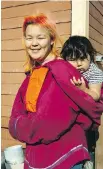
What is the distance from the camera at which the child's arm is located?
6.54ft

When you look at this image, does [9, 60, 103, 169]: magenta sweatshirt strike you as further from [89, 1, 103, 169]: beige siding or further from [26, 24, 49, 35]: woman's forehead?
[89, 1, 103, 169]: beige siding

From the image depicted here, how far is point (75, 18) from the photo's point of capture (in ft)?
13.0

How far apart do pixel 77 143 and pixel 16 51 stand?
270cm

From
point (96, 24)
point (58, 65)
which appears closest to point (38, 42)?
point (58, 65)

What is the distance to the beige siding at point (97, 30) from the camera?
13.8ft

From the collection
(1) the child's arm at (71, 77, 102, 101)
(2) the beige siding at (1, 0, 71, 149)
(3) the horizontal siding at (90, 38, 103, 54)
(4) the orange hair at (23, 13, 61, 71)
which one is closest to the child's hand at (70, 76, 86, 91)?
(1) the child's arm at (71, 77, 102, 101)

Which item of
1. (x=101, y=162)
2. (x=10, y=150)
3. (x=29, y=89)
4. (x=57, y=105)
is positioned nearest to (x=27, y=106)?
(x=29, y=89)

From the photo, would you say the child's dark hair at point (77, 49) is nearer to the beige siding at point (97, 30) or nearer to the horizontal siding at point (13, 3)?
the beige siding at point (97, 30)

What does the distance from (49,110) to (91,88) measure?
14.8 inches

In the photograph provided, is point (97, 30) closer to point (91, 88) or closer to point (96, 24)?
point (96, 24)

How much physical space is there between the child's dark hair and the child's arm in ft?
1.08

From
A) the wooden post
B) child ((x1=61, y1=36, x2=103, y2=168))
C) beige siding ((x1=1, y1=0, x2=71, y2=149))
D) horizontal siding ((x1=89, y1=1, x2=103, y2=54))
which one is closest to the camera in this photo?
child ((x1=61, y1=36, x2=103, y2=168))

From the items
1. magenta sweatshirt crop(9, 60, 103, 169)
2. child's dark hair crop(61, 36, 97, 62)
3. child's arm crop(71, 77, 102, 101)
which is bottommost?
magenta sweatshirt crop(9, 60, 103, 169)

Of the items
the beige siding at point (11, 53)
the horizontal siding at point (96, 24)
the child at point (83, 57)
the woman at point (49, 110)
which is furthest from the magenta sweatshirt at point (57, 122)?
the beige siding at point (11, 53)
